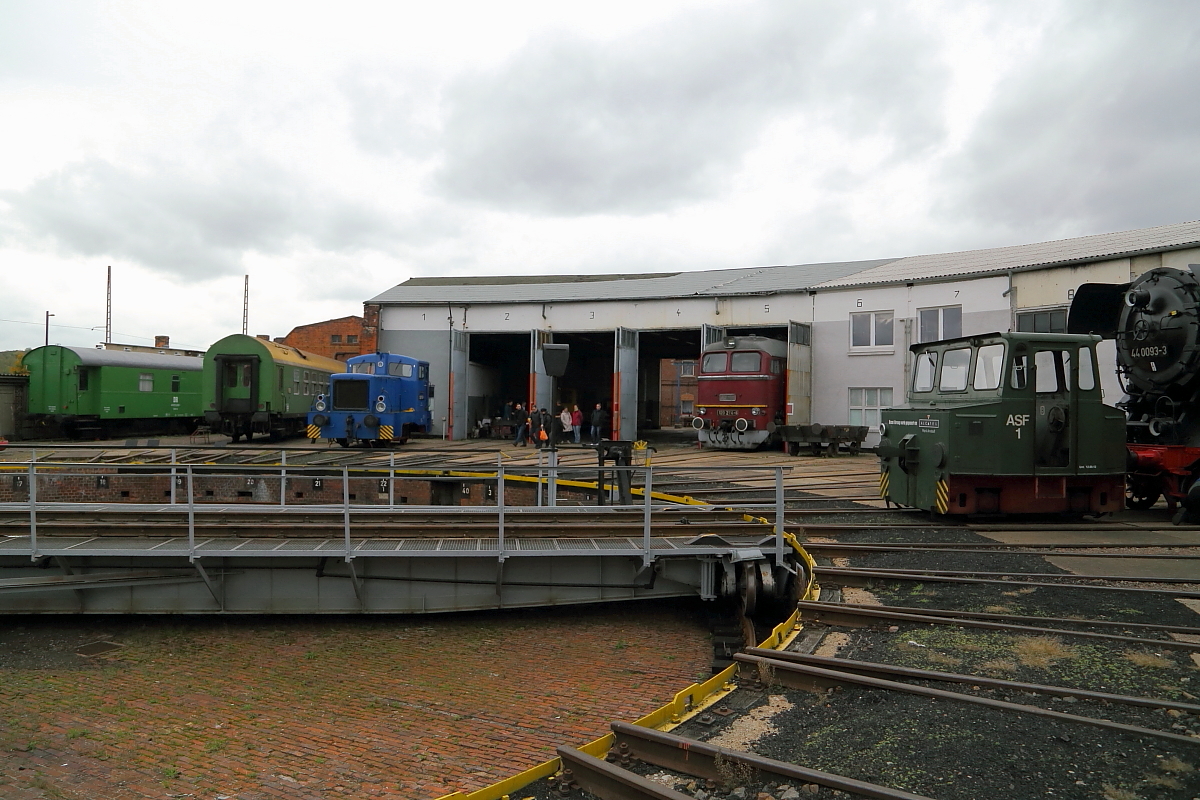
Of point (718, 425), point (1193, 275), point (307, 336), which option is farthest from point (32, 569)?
point (307, 336)

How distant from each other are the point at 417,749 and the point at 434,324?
23.2m

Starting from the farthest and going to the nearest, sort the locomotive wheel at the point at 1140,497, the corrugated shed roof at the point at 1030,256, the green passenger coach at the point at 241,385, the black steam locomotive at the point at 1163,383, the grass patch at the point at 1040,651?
the green passenger coach at the point at 241,385
the corrugated shed roof at the point at 1030,256
the locomotive wheel at the point at 1140,497
the black steam locomotive at the point at 1163,383
the grass patch at the point at 1040,651

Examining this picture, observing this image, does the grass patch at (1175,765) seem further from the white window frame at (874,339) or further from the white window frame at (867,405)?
the white window frame at (874,339)

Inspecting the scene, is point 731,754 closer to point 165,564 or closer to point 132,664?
point 132,664

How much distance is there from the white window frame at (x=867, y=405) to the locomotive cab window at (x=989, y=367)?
13.4m

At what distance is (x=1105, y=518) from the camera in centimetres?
1098

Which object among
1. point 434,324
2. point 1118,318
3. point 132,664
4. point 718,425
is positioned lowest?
point 132,664

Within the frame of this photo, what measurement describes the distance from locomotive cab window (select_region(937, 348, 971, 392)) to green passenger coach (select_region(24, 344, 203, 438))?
25685 mm

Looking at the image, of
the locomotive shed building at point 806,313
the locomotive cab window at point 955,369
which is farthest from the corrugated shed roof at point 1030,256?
the locomotive cab window at point 955,369

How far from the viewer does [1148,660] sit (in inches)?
202

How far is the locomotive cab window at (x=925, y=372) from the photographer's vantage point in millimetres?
10789

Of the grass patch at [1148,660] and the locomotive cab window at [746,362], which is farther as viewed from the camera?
the locomotive cab window at [746,362]

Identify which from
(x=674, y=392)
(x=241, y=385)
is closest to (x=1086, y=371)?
(x=241, y=385)

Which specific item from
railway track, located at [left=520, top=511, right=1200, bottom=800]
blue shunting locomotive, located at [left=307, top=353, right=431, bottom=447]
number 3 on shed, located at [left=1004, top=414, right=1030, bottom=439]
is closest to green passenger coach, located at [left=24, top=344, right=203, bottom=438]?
blue shunting locomotive, located at [left=307, top=353, right=431, bottom=447]
